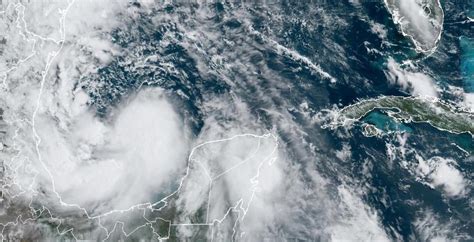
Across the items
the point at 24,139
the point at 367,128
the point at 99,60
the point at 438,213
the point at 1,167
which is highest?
the point at 367,128

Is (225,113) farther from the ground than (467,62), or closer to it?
closer to it

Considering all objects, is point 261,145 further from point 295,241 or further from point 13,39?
point 13,39

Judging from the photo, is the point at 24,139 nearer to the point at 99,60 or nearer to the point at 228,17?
the point at 99,60

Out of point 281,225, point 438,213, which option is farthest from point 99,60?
point 438,213

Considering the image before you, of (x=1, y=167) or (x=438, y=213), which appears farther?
(x=1, y=167)

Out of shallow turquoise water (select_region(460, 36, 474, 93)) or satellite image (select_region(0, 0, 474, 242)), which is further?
shallow turquoise water (select_region(460, 36, 474, 93))

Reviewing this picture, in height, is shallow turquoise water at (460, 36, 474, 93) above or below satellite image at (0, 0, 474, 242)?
above

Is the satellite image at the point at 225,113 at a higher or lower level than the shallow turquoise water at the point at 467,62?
lower

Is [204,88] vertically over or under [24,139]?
over
